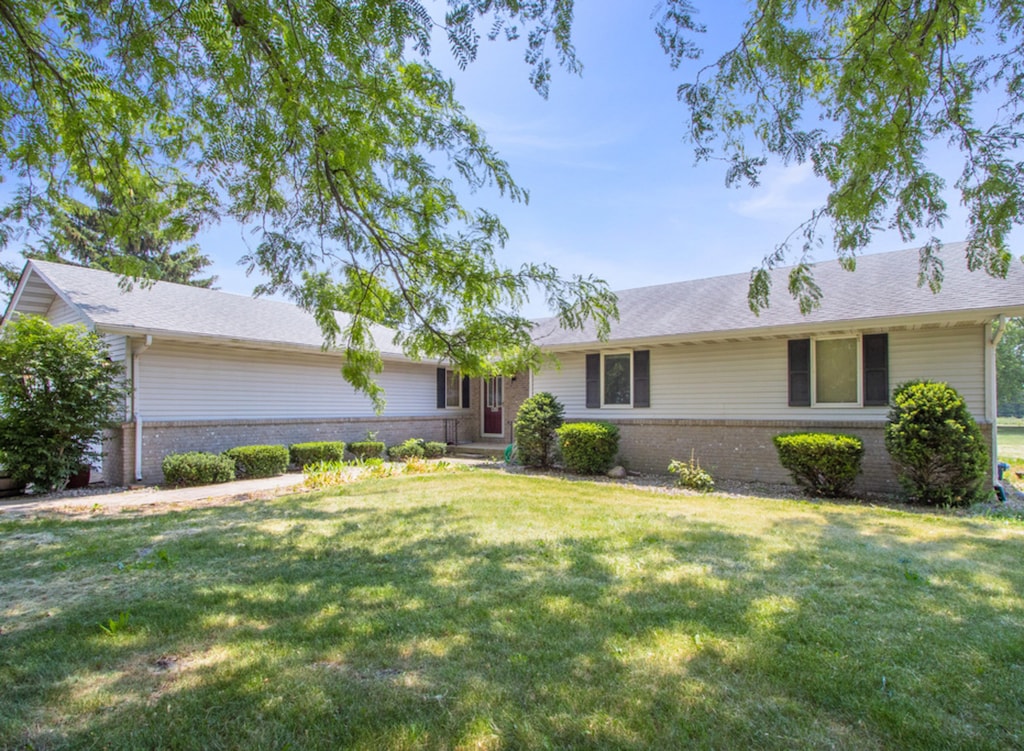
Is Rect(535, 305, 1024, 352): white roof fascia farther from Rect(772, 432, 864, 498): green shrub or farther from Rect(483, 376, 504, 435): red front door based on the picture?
Rect(483, 376, 504, 435): red front door

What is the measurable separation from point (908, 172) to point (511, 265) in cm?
411

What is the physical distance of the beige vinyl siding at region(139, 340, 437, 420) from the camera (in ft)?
35.9

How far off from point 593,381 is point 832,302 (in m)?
5.04

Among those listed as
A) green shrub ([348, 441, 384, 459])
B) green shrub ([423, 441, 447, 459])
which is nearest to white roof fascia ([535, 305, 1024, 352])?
green shrub ([423, 441, 447, 459])

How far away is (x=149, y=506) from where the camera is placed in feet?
27.1

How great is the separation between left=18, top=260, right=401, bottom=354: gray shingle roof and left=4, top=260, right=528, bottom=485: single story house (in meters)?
0.03

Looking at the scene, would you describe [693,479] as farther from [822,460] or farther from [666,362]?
[666,362]

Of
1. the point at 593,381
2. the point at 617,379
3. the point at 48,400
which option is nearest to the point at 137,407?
the point at 48,400

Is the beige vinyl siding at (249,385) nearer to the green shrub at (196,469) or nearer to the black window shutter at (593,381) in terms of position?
the green shrub at (196,469)

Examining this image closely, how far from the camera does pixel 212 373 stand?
11859 millimetres

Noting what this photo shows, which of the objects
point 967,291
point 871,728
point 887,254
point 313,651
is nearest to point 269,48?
point 313,651

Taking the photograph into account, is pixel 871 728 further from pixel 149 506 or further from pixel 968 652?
pixel 149 506

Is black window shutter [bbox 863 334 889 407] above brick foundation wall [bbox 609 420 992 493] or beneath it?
above

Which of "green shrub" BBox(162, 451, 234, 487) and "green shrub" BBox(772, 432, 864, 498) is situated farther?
"green shrub" BBox(162, 451, 234, 487)
